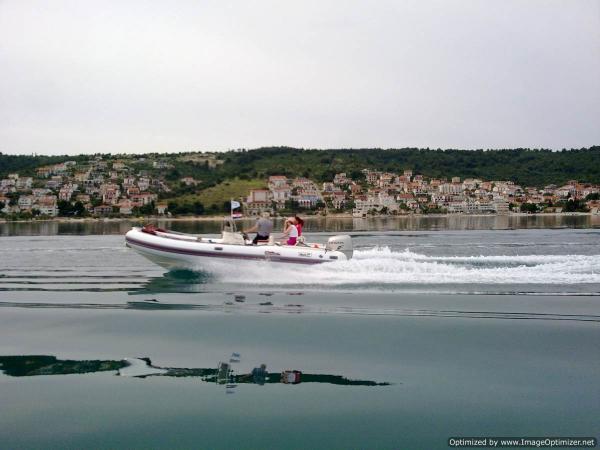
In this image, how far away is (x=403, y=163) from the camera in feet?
440

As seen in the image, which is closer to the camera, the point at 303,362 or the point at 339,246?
the point at 303,362

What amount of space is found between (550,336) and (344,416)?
383 centimetres

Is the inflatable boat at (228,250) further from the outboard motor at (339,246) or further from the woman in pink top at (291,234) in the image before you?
the woman in pink top at (291,234)

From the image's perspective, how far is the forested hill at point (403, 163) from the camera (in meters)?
115

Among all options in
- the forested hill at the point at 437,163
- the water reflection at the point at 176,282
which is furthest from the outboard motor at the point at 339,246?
the forested hill at the point at 437,163

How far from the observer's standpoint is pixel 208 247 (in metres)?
13.8

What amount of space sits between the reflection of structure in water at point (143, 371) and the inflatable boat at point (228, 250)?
6.66 m

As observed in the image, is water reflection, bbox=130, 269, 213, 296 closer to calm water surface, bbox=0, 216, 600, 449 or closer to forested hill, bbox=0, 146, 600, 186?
calm water surface, bbox=0, 216, 600, 449

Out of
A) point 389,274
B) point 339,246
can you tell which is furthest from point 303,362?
point 339,246

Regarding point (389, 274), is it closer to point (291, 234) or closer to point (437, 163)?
point (291, 234)

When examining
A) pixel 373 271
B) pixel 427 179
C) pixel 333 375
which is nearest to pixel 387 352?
pixel 333 375

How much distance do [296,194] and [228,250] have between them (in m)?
84.3

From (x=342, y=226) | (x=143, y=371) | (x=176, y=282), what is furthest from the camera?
(x=342, y=226)

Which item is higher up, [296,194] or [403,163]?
[403,163]
